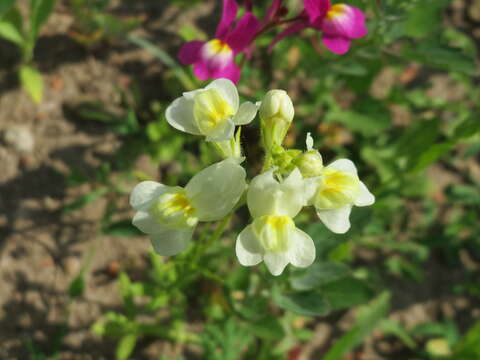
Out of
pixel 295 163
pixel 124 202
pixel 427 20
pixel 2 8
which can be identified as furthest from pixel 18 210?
pixel 427 20

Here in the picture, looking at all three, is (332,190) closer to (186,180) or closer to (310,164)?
(310,164)

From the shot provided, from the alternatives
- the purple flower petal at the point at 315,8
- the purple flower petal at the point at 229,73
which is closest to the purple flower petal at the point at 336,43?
the purple flower petal at the point at 315,8

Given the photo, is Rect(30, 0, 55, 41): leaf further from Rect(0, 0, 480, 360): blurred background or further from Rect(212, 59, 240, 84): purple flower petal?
Rect(212, 59, 240, 84): purple flower petal

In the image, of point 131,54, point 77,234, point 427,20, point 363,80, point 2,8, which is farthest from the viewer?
point 131,54

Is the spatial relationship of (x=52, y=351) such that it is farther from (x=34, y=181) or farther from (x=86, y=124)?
(x=86, y=124)

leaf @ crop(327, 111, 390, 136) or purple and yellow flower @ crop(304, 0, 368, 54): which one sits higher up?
purple and yellow flower @ crop(304, 0, 368, 54)

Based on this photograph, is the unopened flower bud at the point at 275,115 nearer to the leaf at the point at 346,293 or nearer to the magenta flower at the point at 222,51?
the magenta flower at the point at 222,51

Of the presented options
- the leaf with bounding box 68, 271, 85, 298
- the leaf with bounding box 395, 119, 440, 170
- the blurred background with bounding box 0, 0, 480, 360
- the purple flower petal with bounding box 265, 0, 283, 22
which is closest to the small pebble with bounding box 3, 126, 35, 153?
the blurred background with bounding box 0, 0, 480, 360
